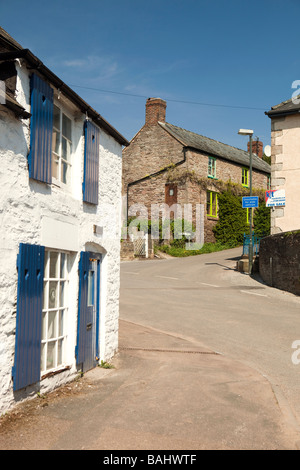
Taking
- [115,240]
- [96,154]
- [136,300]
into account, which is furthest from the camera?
[136,300]

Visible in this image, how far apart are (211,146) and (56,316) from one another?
31.8 meters

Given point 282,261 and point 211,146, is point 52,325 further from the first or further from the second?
point 211,146

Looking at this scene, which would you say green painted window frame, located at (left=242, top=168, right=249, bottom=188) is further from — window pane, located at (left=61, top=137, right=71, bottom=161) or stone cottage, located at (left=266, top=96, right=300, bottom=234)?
window pane, located at (left=61, top=137, right=71, bottom=161)

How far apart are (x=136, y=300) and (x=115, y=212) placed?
19.7 feet

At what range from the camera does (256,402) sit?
6.68 m

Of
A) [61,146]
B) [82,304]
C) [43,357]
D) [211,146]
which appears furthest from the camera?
[211,146]

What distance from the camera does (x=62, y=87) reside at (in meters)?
7.09

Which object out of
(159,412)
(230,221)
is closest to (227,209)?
(230,221)

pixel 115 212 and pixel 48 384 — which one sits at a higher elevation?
pixel 115 212

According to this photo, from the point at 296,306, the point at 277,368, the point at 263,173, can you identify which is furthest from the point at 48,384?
the point at 263,173

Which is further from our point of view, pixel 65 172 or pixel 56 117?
pixel 65 172

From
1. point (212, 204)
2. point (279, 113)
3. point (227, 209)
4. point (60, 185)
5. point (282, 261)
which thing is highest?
point (279, 113)

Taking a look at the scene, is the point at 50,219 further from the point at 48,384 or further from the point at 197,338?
the point at 197,338
